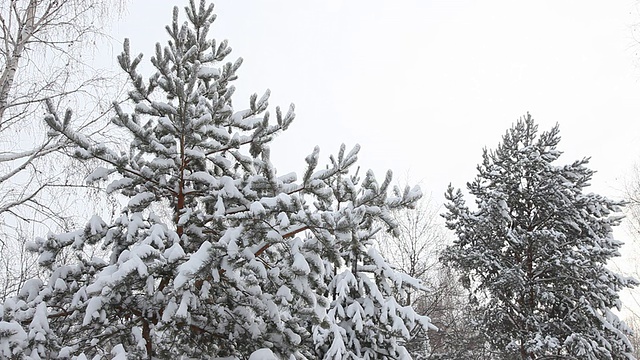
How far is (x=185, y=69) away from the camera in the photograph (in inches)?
205

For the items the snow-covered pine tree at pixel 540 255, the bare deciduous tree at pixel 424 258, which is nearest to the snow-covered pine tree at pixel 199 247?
the snow-covered pine tree at pixel 540 255

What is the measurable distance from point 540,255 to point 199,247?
10.1 m

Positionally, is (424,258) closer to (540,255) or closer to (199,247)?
(540,255)

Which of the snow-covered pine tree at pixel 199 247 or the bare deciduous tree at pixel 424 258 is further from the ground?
the bare deciduous tree at pixel 424 258

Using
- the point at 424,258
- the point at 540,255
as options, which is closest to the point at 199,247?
the point at 540,255

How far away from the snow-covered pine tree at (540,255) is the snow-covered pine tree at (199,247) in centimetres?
722

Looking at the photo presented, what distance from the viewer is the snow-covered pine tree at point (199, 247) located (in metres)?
3.77

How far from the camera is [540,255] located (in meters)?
12.0

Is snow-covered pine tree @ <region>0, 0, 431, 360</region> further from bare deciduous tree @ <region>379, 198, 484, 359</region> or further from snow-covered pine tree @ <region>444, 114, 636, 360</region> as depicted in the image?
bare deciduous tree @ <region>379, 198, 484, 359</region>

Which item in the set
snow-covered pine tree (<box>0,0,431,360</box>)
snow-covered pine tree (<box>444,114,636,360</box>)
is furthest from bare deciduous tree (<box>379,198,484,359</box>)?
snow-covered pine tree (<box>0,0,431,360</box>)

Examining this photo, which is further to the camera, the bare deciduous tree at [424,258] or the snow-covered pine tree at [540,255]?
the bare deciduous tree at [424,258]

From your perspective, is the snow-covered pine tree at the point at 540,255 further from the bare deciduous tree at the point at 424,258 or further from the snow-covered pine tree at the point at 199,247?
the snow-covered pine tree at the point at 199,247

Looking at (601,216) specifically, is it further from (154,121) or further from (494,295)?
(154,121)

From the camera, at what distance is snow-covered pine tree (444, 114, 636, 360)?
35.9 ft
